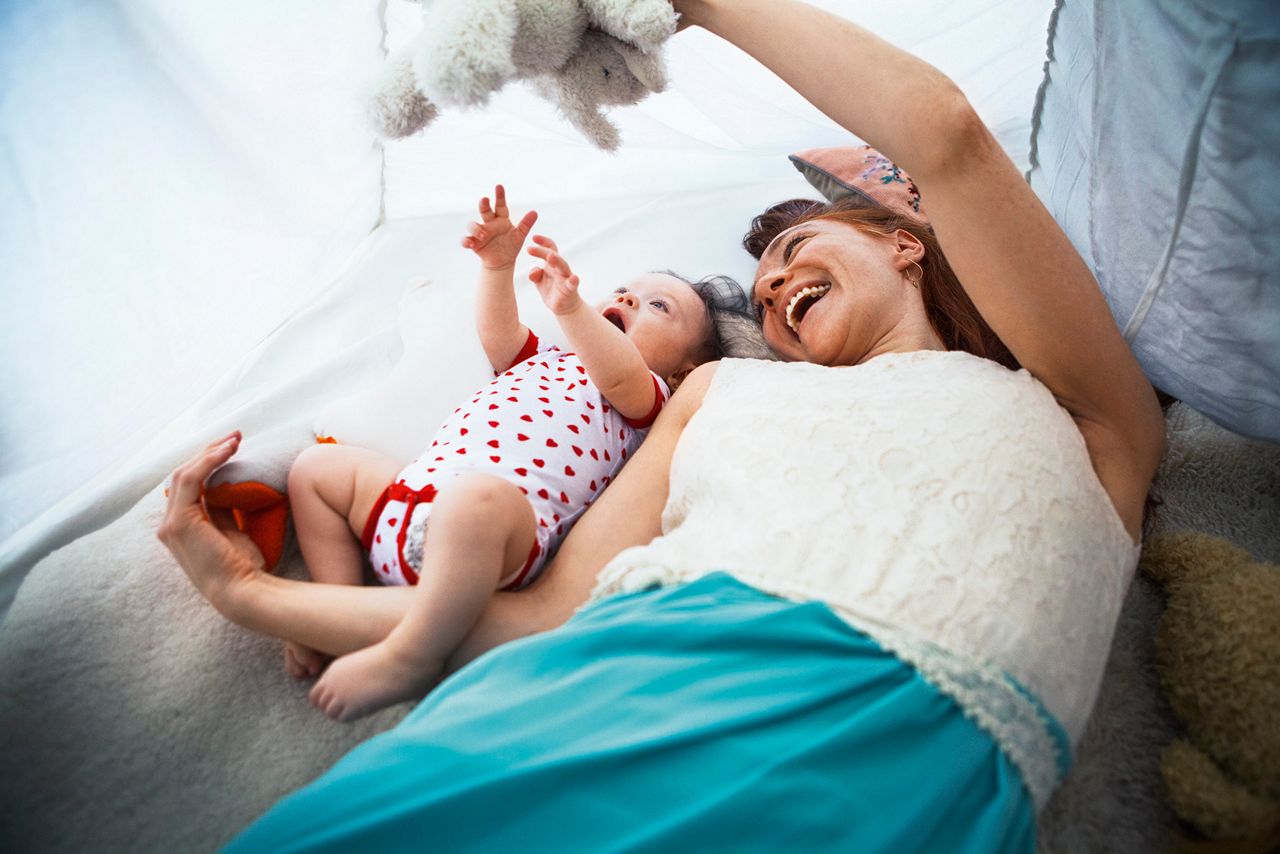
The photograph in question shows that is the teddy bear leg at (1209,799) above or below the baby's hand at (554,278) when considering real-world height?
below

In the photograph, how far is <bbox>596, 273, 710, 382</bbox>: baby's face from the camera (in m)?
1.15

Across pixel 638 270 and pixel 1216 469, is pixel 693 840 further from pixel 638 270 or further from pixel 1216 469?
pixel 638 270

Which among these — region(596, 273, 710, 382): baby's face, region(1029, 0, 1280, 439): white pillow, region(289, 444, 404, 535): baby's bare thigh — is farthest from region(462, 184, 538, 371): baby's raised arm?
region(1029, 0, 1280, 439): white pillow

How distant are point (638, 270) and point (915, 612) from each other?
0.92m

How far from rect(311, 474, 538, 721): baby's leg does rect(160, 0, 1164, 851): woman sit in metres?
0.04

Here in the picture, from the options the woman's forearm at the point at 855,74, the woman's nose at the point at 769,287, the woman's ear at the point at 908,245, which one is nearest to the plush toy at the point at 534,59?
the woman's forearm at the point at 855,74

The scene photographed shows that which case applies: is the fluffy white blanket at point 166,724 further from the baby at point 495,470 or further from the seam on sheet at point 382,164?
the seam on sheet at point 382,164

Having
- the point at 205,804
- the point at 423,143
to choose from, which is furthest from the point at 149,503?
the point at 423,143

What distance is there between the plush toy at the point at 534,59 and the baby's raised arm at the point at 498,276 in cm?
22

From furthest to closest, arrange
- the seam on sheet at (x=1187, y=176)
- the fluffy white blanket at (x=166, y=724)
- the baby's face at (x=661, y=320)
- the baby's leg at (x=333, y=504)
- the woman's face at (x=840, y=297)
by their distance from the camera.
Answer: the baby's face at (x=661, y=320)
the woman's face at (x=840, y=297)
the baby's leg at (x=333, y=504)
the seam on sheet at (x=1187, y=176)
the fluffy white blanket at (x=166, y=724)

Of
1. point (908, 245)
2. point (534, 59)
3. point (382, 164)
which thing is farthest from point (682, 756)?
point (382, 164)

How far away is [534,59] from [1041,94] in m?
0.97

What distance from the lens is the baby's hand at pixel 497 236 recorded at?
3.24ft

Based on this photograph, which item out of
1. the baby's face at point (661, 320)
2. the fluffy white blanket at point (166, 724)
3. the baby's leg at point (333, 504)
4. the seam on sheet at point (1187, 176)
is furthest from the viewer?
the baby's face at point (661, 320)
